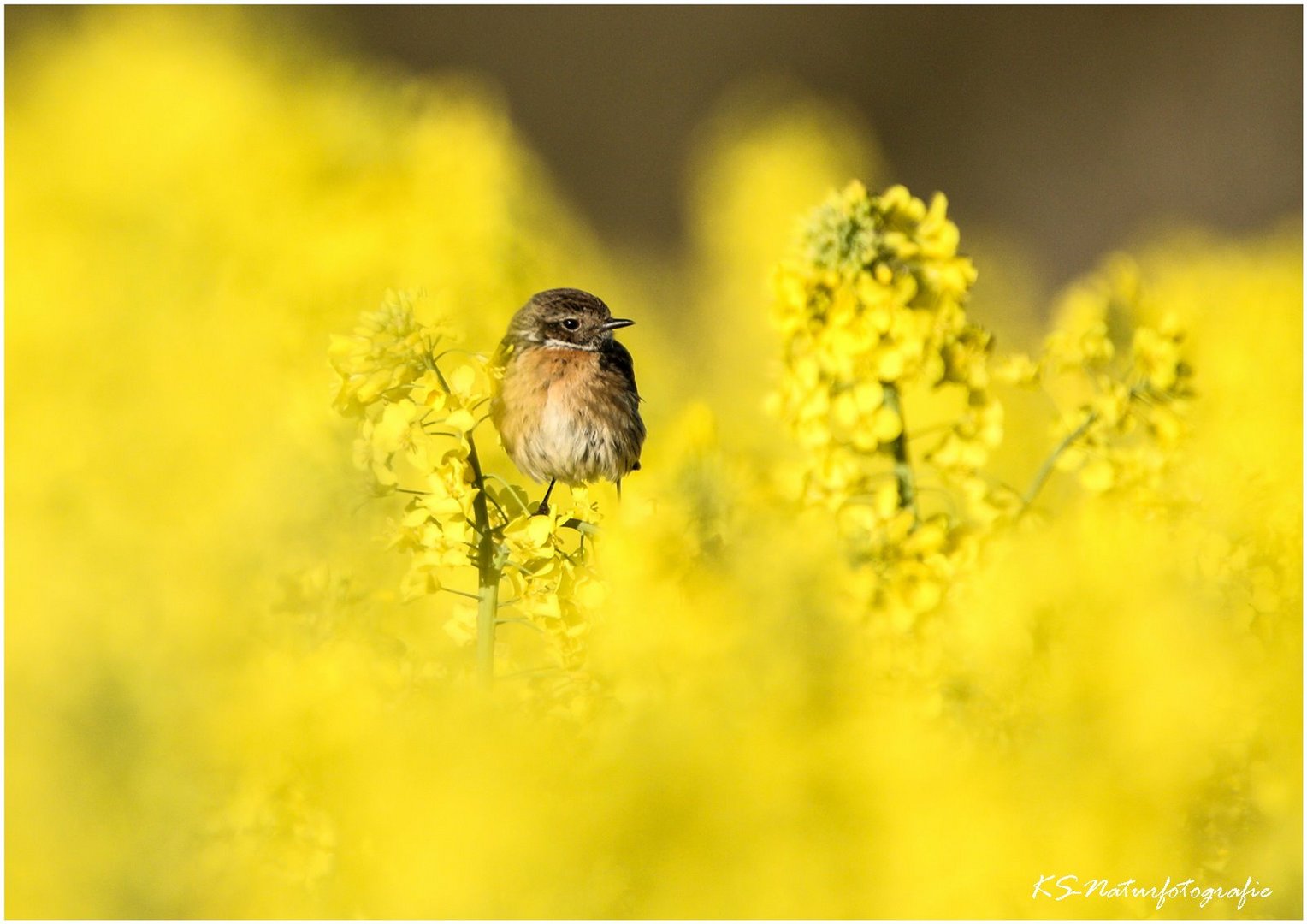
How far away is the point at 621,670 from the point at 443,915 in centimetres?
73

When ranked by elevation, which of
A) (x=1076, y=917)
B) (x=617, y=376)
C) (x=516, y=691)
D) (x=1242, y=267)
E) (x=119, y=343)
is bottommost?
(x=1076, y=917)

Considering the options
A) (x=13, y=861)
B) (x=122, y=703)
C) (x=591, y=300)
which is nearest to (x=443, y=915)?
(x=591, y=300)

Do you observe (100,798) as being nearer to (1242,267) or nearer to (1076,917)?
Result: (1076,917)

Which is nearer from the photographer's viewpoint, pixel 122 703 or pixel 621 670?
pixel 621 670

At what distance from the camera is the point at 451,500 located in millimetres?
1697

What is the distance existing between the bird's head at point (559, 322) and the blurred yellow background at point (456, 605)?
189mm

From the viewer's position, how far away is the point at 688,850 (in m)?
1.72

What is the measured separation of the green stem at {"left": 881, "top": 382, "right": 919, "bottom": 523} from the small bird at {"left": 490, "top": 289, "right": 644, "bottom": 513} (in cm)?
57

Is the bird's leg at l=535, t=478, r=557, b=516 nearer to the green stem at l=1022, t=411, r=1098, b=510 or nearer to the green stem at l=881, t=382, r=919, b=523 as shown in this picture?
the green stem at l=881, t=382, r=919, b=523

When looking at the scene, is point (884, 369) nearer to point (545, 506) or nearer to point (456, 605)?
point (545, 506)

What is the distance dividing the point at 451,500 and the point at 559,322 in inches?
37.0

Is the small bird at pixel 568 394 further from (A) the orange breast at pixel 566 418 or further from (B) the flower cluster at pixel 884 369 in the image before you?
Result: (B) the flower cluster at pixel 884 369

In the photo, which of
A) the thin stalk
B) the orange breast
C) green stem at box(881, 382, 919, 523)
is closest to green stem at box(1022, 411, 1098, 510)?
green stem at box(881, 382, 919, 523)

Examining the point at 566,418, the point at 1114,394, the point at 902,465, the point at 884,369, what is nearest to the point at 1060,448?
the point at 1114,394
